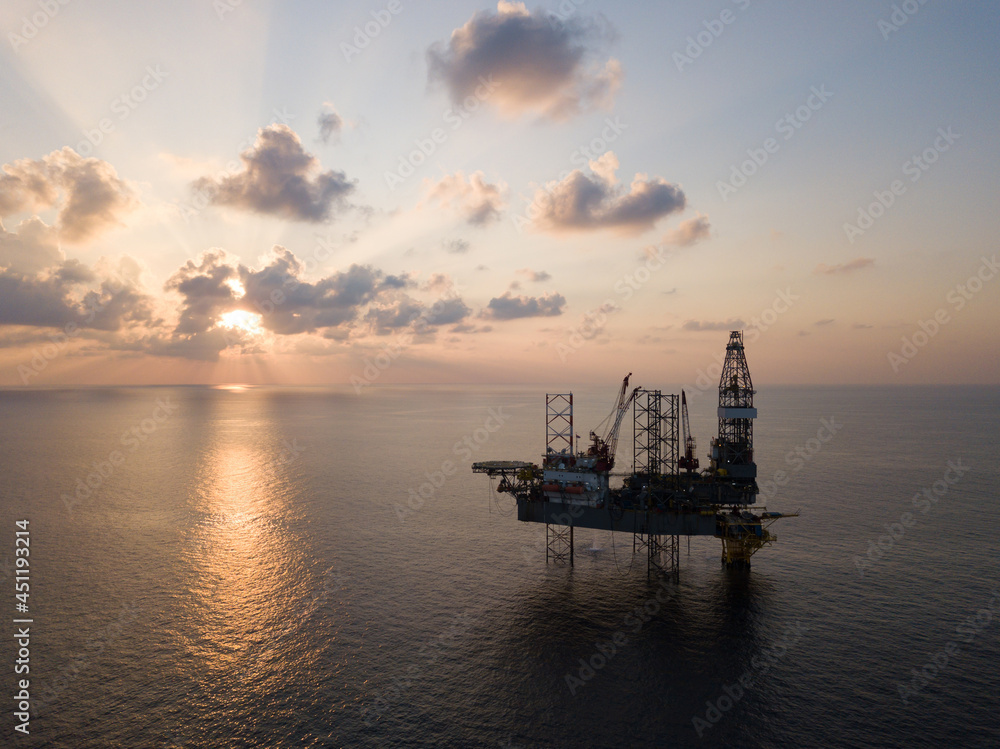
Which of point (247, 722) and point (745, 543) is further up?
point (745, 543)

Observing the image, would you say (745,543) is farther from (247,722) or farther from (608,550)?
(247,722)

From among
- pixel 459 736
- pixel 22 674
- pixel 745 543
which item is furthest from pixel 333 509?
pixel 745 543
